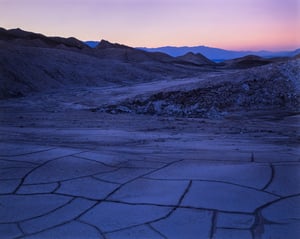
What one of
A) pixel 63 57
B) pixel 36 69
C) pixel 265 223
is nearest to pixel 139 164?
pixel 265 223

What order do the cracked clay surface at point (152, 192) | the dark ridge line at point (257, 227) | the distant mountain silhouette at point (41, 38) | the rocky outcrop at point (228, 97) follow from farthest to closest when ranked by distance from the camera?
the distant mountain silhouette at point (41, 38), the rocky outcrop at point (228, 97), the cracked clay surface at point (152, 192), the dark ridge line at point (257, 227)

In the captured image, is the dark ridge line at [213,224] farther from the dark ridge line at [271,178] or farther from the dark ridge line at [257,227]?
the dark ridge line at [271,178]

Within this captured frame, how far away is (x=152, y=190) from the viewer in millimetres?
3381

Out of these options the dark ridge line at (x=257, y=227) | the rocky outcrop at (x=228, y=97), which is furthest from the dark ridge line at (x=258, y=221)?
the rocky outcrop at (x=228, y=97)

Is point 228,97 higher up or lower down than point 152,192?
higher up

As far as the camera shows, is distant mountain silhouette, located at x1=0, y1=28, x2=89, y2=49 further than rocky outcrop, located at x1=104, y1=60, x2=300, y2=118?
A: Yes

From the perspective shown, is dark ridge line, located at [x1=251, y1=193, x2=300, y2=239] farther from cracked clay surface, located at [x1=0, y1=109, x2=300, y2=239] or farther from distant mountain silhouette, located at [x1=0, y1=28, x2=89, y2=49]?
distant mountain silhouette, located at [x1=0, y1=28, x2=89, y2=49]

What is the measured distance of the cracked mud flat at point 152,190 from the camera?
268 centimetres

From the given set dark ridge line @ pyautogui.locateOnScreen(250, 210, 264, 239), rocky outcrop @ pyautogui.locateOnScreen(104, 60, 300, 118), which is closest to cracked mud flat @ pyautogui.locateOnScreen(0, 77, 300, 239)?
dark ridge line @ pyautogui.locateOnScreen(250, 210, 264, 239)

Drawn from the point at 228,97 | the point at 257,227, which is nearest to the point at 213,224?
the point at 257,227

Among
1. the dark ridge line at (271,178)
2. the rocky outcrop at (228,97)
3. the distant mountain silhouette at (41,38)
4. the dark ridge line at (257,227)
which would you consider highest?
the distant mountain silhouette at (41,38)

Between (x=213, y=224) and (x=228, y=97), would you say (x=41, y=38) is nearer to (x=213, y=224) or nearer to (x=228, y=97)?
(x=228, y=97)

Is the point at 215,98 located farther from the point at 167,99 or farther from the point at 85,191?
the point at 85,191

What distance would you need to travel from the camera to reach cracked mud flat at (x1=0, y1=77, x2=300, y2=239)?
2.68 m
